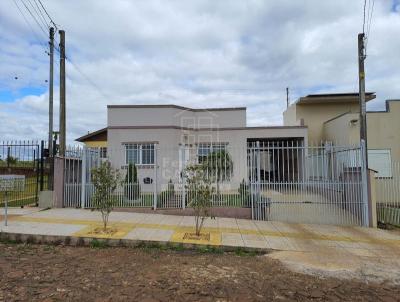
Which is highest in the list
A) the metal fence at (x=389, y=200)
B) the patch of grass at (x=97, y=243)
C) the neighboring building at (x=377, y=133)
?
the neighboring building at (x=377, y=133)

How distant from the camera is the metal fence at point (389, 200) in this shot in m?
11.7

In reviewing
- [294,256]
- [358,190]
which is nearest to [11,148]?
[294,256]

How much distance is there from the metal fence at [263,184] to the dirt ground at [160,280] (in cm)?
377

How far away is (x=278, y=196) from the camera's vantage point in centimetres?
1073

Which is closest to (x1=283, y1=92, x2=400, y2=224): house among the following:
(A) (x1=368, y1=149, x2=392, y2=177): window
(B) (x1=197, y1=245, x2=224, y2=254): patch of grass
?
(A) (x1=368, y1=149, x2=392, y2=177): window

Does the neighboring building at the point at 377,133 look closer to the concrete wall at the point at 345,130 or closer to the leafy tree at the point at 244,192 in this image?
the concrete wall at the point at 345,130

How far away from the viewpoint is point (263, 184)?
35.0 feet

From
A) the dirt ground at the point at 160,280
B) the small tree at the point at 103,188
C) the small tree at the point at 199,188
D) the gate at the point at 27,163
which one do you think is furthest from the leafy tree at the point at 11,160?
the small tree at the point at 199,188

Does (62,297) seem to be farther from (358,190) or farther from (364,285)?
(358,190)

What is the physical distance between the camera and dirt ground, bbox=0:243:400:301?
4680 mm

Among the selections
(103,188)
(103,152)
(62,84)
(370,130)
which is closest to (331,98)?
(370,130)

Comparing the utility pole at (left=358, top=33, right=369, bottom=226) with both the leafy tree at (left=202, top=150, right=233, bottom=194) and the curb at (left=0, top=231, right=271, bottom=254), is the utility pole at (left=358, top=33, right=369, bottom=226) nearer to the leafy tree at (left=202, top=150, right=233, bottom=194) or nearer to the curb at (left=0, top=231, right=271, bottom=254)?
the leafy tree at (left=202, top=150, right=233, bottom=194)

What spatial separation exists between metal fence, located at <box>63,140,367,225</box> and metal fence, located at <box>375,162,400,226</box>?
1894 mm

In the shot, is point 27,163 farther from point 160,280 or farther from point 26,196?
point 160,280
